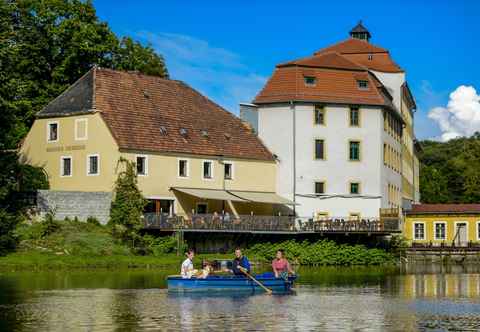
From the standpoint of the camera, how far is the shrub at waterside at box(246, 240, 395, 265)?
6550cm

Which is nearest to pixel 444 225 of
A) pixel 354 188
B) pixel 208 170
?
pixel 354 188

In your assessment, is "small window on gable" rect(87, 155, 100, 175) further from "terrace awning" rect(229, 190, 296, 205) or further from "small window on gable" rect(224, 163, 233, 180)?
"terrace awning" rect(229, 190, 296, 205)

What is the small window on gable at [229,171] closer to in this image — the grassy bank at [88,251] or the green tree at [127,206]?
the grassy bank at [88,251]

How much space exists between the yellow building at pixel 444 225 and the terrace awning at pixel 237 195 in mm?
15008

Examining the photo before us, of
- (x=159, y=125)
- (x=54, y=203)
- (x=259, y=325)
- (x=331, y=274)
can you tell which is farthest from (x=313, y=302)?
(x=159, y=125)

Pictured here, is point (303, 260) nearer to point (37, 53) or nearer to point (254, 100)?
point (254, 100)

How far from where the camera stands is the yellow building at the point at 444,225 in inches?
3137

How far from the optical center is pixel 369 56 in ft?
286

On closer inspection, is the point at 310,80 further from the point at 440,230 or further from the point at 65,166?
the point at 65,166

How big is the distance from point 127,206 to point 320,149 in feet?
59.6

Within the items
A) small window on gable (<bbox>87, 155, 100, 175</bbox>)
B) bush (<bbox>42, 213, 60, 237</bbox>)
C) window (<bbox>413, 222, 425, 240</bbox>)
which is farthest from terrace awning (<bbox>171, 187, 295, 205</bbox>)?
window (<bbox>413, 222, 425, 240</bbox>)

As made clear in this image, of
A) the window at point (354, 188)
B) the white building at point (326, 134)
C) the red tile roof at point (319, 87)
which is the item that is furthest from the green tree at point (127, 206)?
the window at point (354, 188)

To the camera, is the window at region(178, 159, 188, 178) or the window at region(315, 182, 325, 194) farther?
the window at region(315, 182, 325, 194)

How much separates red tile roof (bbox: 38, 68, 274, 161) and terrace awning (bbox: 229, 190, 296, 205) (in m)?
2.57
